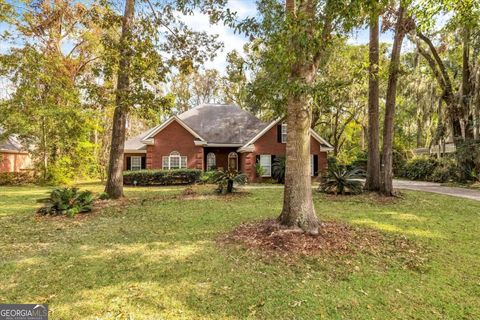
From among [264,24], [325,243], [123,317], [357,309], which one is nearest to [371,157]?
[325,243]

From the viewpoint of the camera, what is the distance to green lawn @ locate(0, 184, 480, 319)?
3371mm

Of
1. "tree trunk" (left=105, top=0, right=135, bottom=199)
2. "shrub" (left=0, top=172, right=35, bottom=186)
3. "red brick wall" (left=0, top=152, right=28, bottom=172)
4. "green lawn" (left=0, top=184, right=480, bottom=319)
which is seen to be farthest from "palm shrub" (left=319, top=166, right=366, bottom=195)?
"red brick wall" (left=0, top=152, right=28, bottom=172)

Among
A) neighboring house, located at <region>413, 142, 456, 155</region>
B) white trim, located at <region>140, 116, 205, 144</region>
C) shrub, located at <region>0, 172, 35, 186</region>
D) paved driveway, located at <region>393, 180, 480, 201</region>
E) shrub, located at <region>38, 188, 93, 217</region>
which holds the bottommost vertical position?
paved driveway, located at <region>393, 180, 480, 201</region>

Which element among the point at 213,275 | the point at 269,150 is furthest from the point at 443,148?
the point at 213,275

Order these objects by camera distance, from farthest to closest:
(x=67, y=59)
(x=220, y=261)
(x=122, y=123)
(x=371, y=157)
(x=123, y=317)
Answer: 1. (x=67, y=59)
2. (x=371, y=157)
3. (x=122, y=123)
4. (x=220, y=261)
5. (x=123, y=317)

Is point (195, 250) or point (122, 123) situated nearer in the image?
point (195, 250)

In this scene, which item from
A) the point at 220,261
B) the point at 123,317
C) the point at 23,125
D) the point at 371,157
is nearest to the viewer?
the point at 123,317

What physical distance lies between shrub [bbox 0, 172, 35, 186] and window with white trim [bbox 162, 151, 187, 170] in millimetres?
8967

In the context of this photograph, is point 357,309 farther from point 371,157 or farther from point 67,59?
point 67,59

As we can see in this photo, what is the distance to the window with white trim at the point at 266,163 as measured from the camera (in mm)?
20766

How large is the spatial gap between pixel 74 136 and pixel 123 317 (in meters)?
20.0

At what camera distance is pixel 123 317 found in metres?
3.18

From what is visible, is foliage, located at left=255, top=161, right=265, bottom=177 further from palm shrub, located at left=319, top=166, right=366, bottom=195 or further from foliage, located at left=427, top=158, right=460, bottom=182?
foliage, located at left=427, top=158, right=460, bottom=182

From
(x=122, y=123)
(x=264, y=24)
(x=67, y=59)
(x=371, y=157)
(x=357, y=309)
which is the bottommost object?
(x=357, y=309)
